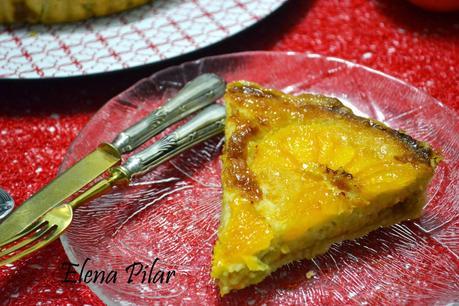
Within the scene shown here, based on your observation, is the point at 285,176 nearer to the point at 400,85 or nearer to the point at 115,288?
the point at 115,288

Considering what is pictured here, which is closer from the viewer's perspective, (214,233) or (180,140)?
(214,233)

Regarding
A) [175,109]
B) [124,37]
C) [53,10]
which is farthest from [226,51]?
[53,10]

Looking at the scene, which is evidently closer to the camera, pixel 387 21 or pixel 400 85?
pixel 400 85

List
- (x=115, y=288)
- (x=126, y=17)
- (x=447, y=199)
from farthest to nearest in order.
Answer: (x=126, y=17) < (x=447, y=199) < (x=115, y=288)

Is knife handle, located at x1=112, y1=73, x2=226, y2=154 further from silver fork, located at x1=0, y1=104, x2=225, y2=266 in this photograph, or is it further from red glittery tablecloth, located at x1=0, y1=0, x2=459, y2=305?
red glittery tablecloth, located at x1=0, y1=0, x2=459, y2=305

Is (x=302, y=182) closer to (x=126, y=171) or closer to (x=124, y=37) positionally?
(x=126, y=171)

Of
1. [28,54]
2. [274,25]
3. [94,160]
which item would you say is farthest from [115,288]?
[274,25]
